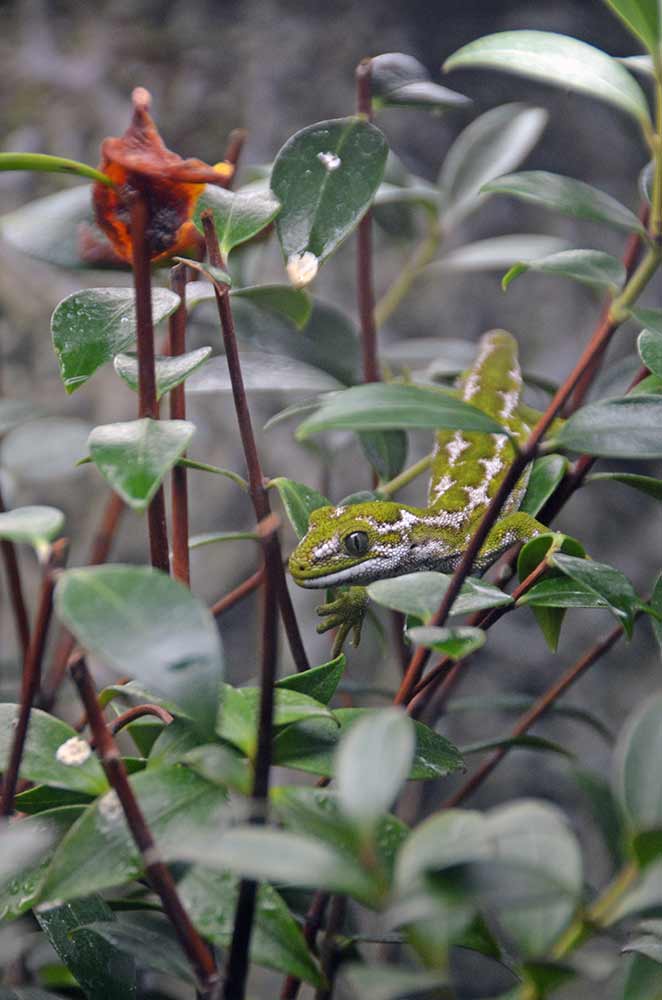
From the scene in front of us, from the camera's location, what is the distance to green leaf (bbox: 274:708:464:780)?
26.2 inches

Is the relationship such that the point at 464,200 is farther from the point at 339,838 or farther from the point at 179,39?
the point at 179,39

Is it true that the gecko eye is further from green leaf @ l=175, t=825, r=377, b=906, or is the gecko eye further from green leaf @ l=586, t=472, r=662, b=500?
green leaf @ l=175, t=825, r=377, b=906

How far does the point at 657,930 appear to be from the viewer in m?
0.63

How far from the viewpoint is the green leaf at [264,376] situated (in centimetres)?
98

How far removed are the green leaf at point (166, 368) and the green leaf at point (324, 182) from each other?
0.46 feet

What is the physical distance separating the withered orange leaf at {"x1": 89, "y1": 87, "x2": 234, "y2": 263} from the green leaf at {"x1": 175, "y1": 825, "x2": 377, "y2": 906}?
454 mm

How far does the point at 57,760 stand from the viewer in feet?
2.19

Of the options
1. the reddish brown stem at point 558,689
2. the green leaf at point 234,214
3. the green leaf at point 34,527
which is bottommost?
the reddish brown stem at point 558,689

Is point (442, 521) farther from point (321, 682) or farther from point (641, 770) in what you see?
point (641, 770)

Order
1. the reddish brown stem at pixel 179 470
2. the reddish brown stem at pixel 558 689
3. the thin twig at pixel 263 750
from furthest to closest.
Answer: the reddish brown stem at pixel 558 689
the reddish brown stem at pixel 179 470
the thin twig at pixel 263 750

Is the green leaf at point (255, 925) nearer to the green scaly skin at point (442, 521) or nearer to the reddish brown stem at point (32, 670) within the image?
the reddish brown stem at point (32, 670)

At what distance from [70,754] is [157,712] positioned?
3.9 inches

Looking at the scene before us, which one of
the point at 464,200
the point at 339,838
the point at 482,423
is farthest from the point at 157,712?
the point at 464,200

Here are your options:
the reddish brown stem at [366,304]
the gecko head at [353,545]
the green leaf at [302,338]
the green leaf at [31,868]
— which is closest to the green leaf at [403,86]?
the reddish brown stem at [366,304]
